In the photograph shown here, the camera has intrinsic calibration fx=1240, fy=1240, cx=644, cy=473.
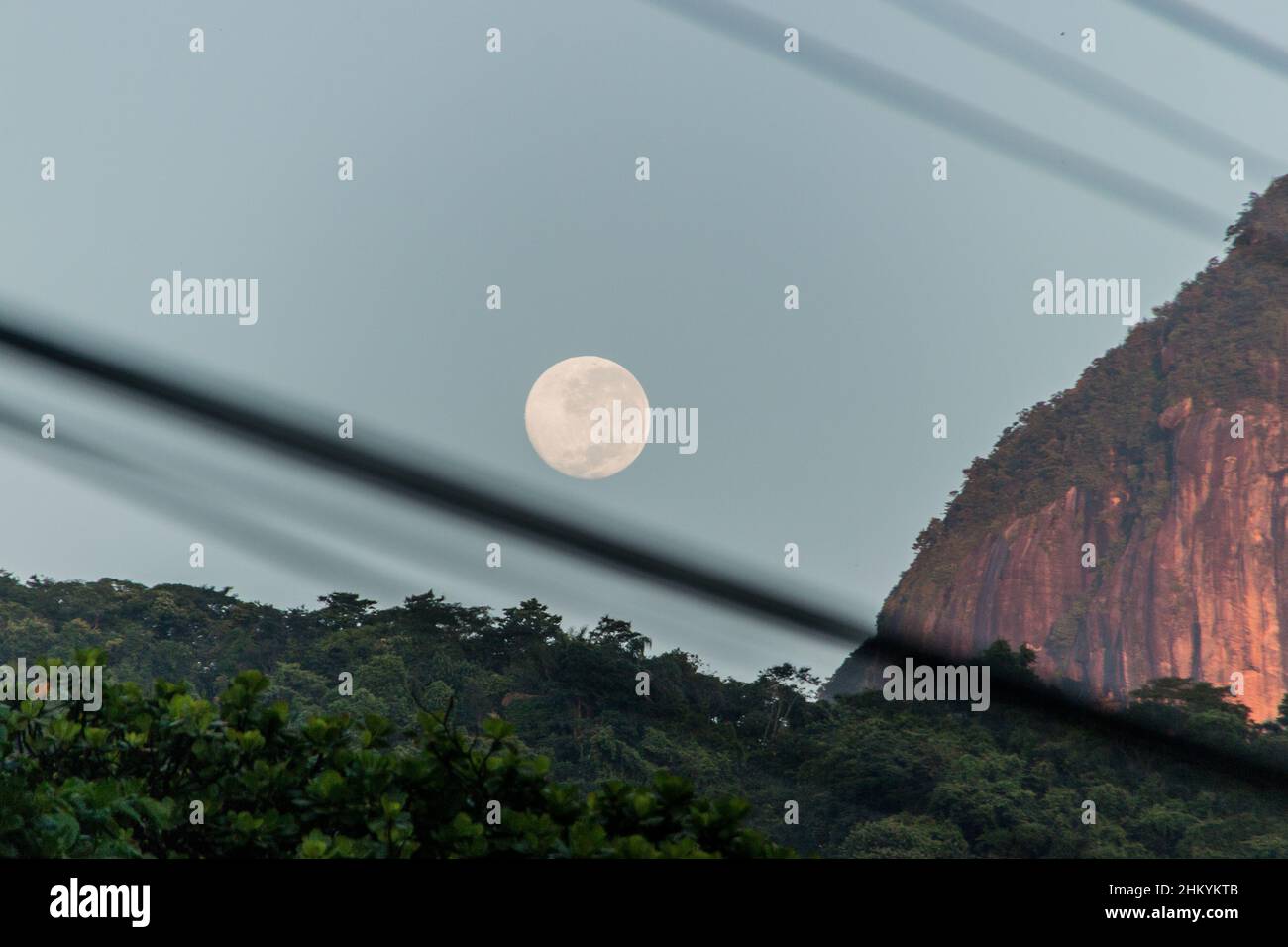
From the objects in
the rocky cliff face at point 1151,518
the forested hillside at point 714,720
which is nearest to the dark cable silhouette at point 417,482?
the forested hillside at point 714,720

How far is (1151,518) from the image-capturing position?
41188 mm

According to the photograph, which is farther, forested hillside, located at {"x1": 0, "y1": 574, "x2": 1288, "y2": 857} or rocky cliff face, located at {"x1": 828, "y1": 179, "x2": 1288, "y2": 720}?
rocky cliff face, located at {"x1": 828, "y1": 179, "x2": 1288, "y2": 720}

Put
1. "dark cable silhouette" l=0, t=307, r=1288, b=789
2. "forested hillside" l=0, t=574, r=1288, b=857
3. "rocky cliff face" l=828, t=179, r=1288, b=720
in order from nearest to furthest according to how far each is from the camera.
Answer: "dark cable silhouette" l=0, t=307, r=1288, b=789 → "forested hillside" l=0, t=574, r=1288, b=857 → "rocky cliff face" l=828, t=179, r=1288, b=720

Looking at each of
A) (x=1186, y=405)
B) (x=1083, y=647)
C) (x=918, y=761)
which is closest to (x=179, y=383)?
(x=918, y=761)

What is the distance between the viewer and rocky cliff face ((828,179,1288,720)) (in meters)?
38.6

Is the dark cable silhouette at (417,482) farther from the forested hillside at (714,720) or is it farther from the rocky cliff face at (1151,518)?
the rocky cliff face at (1151,518)

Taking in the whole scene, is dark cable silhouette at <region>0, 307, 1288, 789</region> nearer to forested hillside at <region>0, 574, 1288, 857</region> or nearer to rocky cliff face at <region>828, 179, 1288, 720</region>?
forested hillside at <region>0, 574, 1288, 857</region>

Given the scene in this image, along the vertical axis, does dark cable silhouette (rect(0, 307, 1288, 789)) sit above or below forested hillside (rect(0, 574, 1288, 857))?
above

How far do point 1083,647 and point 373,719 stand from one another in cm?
4028

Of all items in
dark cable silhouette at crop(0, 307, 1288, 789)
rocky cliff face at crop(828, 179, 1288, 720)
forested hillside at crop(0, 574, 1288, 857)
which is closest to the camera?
dark cable silhouette at crop(0, 307, 1288, 789)

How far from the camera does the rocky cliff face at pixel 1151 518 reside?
38.6 metres

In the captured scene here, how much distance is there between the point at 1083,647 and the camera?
132ft

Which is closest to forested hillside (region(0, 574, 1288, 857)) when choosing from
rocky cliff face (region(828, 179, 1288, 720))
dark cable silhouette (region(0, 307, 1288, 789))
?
dark cable silhouette (region(0, 307, 1288, 789))

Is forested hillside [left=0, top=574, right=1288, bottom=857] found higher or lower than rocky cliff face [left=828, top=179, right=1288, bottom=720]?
lower
